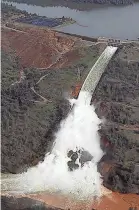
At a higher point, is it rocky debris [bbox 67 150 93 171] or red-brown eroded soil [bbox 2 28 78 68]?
red-brown eroded soil [bbox 2 28 78 68]

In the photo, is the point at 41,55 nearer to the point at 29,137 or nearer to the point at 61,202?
the point at 29,137

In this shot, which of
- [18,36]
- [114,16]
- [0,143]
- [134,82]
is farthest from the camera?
[114,16]

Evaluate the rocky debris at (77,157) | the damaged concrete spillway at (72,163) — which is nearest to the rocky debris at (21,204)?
the damaged concrete spillway at (72,163)

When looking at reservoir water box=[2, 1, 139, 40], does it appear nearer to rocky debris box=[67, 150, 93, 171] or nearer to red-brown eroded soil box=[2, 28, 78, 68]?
red-brown eroded soil box=[2, 28, 78, 68]

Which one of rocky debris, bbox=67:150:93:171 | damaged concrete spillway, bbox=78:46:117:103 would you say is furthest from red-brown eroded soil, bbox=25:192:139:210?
damaged concrete spillway, bbox=78:46:117:103

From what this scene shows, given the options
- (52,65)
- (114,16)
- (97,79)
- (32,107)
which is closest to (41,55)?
(52,65)

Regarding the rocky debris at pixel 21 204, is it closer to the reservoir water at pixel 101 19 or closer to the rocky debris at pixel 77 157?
the rocky debris at pixel 77 157
